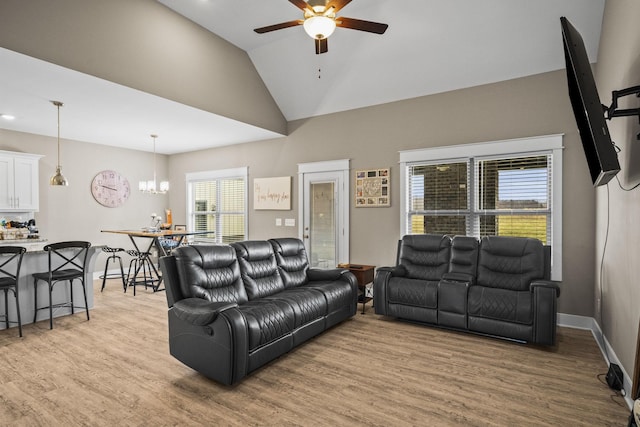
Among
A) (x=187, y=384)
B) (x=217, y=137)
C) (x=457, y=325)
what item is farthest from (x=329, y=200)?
(x=187, y=384)

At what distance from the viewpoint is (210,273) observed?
3.26 m

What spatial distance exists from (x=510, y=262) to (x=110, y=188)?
738 cm

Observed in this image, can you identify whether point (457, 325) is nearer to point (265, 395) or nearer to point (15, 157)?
point (265, 395)

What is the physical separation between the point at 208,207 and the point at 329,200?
10.4ft

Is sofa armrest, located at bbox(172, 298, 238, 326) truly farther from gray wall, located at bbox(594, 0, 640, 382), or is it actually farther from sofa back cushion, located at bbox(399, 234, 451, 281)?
gray wall, located at bbox(594, 0, 640, 382)

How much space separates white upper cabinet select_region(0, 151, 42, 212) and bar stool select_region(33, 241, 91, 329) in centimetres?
207

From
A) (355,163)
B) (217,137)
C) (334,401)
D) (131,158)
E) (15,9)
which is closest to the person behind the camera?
(334,401)

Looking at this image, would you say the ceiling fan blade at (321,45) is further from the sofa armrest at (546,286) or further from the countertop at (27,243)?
the countertop at (27,243)

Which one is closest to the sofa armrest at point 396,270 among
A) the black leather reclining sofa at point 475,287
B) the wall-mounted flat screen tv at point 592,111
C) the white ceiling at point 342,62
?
the black leather reclining sofa at point 475,287

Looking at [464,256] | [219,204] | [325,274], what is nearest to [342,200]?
[325,274]

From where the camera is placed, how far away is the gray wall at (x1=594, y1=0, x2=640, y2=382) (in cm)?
241

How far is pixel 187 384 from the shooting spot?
2721 millimetres

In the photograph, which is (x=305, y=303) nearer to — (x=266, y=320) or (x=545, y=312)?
(x=266, y=320)

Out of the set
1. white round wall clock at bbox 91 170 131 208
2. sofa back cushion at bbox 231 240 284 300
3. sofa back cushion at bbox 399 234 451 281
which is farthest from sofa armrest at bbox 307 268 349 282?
white round wall clock at bbox 91 170 131 208
